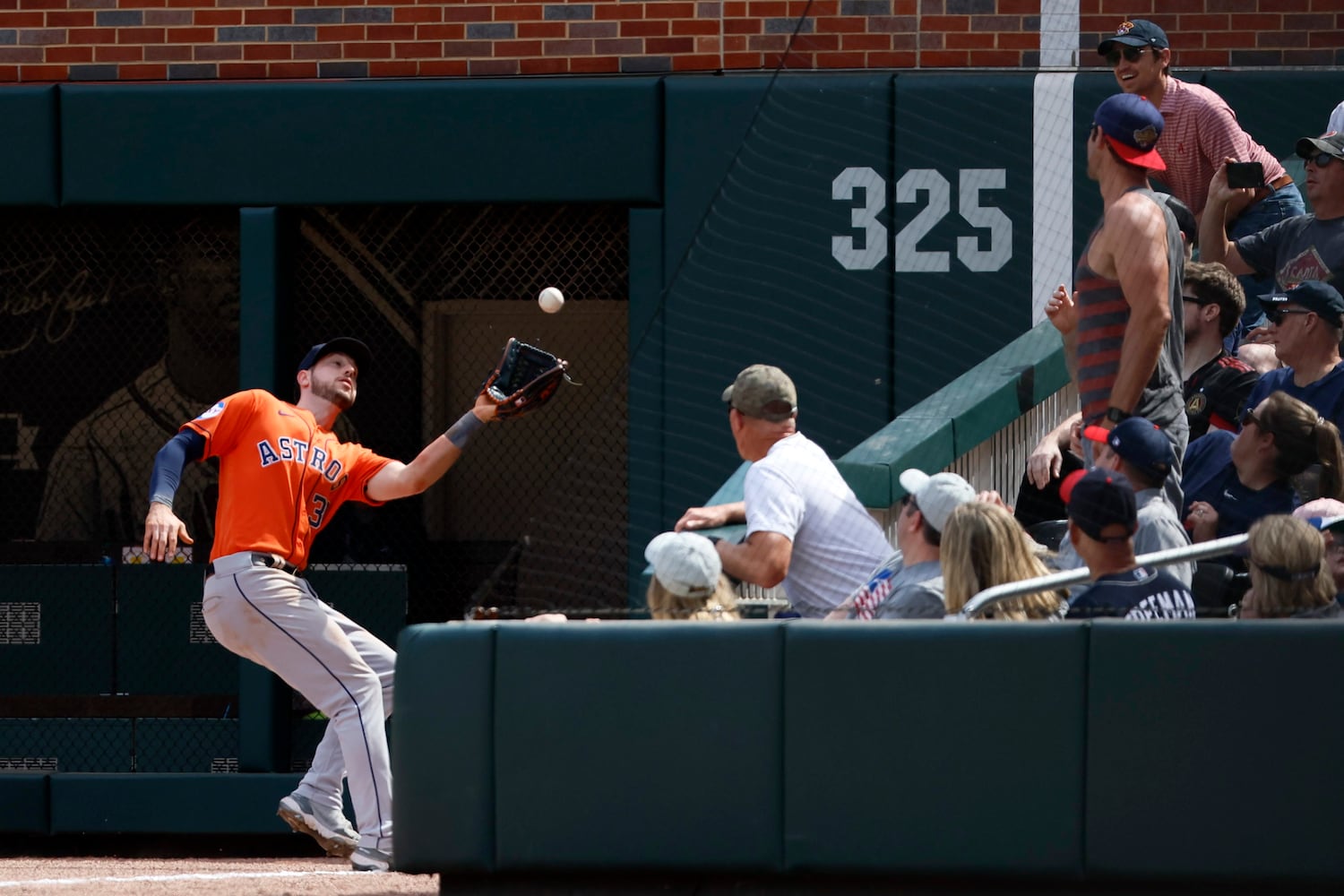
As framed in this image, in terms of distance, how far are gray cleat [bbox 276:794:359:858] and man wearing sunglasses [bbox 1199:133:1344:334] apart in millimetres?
3551

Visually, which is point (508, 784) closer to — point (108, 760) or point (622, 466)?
point (622, 466)

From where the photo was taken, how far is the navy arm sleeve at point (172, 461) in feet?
19.1

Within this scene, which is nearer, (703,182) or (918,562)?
(918,562)

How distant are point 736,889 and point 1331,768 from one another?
4.70ft

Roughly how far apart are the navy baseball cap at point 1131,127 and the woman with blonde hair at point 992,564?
1.23m

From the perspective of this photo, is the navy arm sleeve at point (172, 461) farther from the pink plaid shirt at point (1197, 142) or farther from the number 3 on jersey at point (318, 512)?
the pink plaid shirt at point (1197, 142)

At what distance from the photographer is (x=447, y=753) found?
4.45m

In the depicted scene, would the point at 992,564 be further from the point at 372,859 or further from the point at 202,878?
the point at 202,878

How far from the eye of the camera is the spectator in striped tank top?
4.74m

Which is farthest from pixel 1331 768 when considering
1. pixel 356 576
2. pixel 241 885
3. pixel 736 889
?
pixel 356 576

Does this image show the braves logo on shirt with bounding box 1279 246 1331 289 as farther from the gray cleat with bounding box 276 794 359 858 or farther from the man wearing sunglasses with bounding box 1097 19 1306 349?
the gray cleat with bounding box 276 794 359 858

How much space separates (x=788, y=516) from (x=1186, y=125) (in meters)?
2.39

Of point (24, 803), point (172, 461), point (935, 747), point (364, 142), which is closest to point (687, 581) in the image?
point (935, 747)

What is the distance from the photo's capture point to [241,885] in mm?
6180
